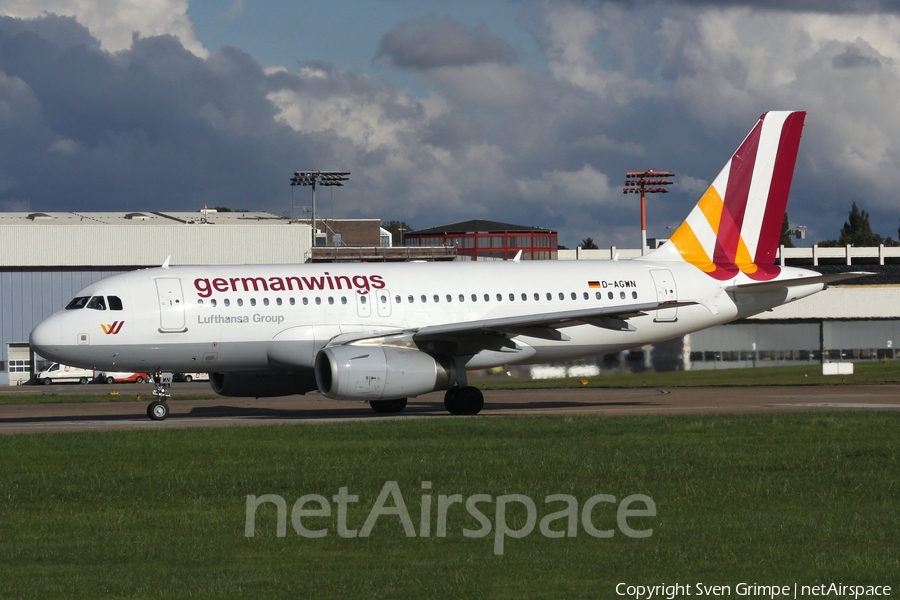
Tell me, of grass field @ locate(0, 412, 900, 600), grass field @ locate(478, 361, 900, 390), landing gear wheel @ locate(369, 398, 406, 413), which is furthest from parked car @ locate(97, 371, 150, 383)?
grass field @ locate(0, 412, 900, 600)

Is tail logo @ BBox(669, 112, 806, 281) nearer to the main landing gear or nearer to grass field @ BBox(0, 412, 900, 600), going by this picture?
grass field @ BBox(0, 412, 900, 600)

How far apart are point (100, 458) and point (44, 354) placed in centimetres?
1001

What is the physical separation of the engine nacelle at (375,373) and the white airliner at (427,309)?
33mm

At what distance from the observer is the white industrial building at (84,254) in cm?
7144

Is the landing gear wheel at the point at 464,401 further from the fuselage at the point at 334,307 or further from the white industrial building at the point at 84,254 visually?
the white industrial building at the point at 84,254

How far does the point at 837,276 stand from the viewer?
30203mm

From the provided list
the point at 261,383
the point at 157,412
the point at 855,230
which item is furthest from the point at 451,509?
the point at 855,230

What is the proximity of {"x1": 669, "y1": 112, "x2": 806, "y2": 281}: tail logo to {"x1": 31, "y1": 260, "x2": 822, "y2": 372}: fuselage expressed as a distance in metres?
0.82

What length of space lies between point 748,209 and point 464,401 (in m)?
10.6

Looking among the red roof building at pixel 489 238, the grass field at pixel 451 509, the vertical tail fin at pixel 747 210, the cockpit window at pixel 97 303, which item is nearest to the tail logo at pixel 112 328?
the cockpit window at pixel 97 303

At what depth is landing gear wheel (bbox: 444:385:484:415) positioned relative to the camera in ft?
97.3

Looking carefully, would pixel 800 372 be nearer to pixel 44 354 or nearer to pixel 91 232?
pixel 44 354

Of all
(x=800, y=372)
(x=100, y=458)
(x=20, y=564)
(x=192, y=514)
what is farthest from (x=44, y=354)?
(x=800, y=372)

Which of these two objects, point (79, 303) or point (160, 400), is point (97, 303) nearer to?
point (79, 303)
